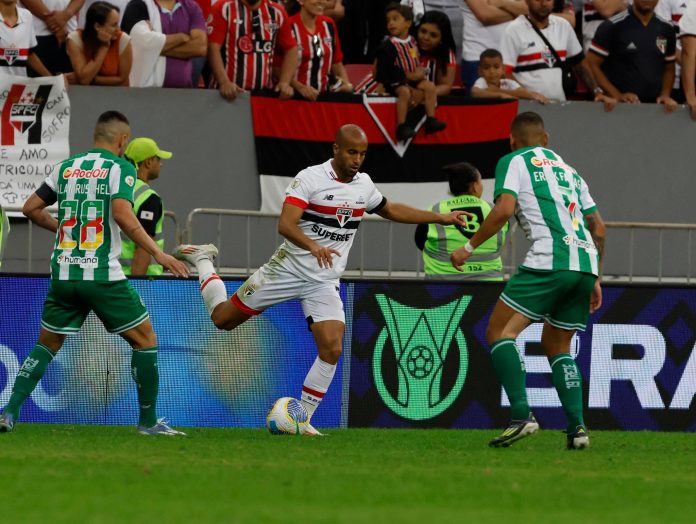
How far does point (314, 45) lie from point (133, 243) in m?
4.24

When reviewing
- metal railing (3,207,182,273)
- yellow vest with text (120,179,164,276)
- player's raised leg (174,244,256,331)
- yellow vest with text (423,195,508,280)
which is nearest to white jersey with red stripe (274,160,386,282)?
player's raised leg (174,244,256,331)

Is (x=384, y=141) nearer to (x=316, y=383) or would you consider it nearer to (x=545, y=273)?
(x=316, y=383)

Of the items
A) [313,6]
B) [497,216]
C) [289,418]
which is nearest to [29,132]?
[313,6]

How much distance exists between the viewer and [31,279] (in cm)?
1190

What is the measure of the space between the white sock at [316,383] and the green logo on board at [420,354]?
1.63m

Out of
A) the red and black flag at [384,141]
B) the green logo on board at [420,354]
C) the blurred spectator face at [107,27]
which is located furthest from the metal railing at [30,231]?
the green logo on board at [420,354]

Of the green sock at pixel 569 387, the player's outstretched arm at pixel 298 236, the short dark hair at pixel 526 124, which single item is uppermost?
the short dark hair at pixel 526 124

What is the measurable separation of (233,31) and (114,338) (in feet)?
15.2

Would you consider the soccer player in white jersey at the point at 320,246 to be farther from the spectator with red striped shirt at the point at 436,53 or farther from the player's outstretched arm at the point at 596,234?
the spectator with red striped shirt at the point at 436,53

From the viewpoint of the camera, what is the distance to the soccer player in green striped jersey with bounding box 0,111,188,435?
9.78 m

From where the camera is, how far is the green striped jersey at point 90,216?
980 centimetres

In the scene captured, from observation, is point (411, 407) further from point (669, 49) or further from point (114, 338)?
point (669, 49)

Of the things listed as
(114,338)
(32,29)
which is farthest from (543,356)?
(32,29)

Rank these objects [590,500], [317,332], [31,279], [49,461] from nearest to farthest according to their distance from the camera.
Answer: [590,500] < [49,461] < [317,332] < [31,279]
